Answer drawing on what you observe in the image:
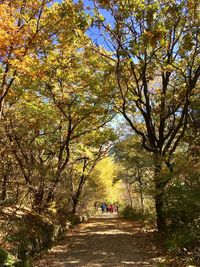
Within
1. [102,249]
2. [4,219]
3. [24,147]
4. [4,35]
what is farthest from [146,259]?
[4,35]

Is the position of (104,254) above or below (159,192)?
below

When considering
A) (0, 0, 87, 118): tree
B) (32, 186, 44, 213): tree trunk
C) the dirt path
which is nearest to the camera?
(0, 0, 87, 118): tree

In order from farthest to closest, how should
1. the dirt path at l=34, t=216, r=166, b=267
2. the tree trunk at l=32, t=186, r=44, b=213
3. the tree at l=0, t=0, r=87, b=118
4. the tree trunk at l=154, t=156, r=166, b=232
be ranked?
1. the tree trunk at l=32, t=186, r=44, b=213
2. the tree trunk at l=154, t=156, r=166, b=232
3. the dirt path at l=34, t=216, r=166, b=267
4. the tree at l=0, t=0, r=87, b=118

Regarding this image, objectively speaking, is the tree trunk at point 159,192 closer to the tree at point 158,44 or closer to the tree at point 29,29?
the tree at point 158,44

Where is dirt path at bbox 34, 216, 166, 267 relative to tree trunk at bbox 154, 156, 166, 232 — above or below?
below

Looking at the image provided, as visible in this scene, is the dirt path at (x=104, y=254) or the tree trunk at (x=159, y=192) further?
the tree trunk at (x=159, y=192)

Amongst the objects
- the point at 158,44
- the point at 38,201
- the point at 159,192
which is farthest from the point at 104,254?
the point at 158,44

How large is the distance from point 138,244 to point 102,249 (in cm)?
168

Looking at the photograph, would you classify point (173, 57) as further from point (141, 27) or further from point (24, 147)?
point (24, 147)

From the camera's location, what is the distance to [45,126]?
1457 cm

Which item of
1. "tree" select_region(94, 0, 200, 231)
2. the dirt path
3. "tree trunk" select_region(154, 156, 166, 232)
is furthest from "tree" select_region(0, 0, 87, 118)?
"tree trunk" select_region(154, 156, 166, 232)

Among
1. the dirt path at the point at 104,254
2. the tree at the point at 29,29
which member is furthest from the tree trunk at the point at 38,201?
the tree at the point at 29,29

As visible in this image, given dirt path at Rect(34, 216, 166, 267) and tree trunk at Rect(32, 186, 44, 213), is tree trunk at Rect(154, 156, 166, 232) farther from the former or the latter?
tree trunk at Rect(32, 186, 44, 213)

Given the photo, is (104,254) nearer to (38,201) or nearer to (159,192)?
(159,192)
